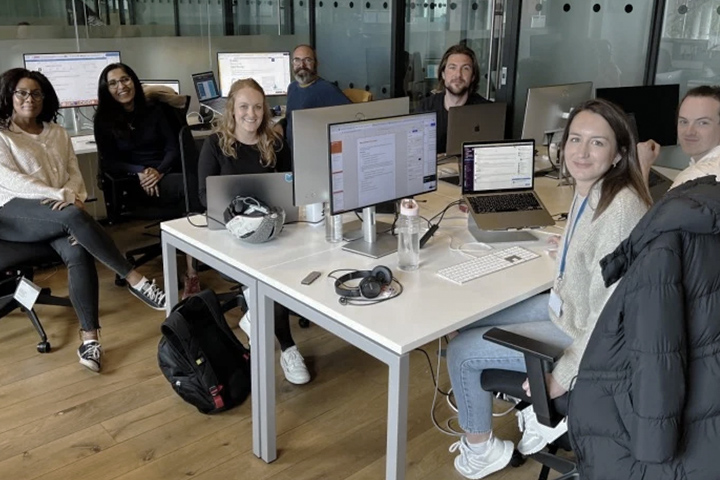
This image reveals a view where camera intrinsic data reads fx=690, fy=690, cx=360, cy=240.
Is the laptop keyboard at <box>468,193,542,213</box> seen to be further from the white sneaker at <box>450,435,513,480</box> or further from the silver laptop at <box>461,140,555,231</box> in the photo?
the white sneaker at <box>450,435,513,480</box>

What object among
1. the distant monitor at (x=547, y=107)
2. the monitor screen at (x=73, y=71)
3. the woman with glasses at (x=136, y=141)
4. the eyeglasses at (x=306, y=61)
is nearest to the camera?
the distant monitor at (x=547, y=107)

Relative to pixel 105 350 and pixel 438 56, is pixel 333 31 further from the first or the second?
pixel 105 350

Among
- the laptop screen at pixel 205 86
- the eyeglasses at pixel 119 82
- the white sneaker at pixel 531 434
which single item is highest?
the eyeglasses at pixel 119 82

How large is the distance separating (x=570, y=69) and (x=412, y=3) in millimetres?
1614

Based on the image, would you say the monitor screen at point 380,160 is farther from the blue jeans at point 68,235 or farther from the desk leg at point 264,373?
the blue jeans at point 68,235

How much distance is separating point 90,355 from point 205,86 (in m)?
2.76

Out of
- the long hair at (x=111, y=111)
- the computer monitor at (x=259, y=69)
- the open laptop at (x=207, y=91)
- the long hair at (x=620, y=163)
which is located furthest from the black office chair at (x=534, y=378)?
the computer monitor at (x=259, y=69)

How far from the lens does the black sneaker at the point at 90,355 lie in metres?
2.98

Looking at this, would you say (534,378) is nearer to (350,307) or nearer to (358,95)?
(350,307)

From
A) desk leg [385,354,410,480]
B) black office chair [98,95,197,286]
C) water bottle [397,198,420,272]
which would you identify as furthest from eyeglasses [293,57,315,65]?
desk leg [385,354,410,480]

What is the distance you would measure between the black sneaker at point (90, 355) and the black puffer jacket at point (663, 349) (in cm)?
220

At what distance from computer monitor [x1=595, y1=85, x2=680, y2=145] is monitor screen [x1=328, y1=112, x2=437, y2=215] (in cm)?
179

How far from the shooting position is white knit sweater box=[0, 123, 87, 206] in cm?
320

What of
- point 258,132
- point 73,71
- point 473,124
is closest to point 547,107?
point 473,124
